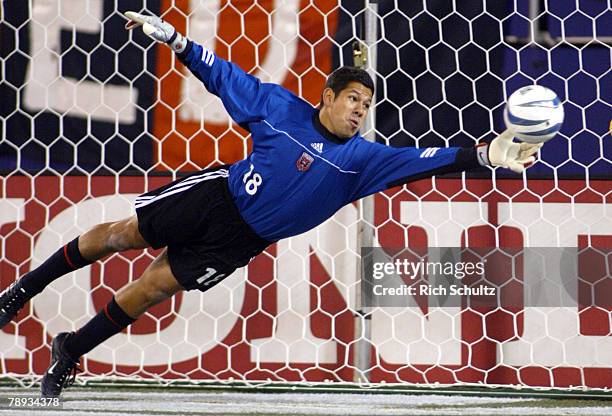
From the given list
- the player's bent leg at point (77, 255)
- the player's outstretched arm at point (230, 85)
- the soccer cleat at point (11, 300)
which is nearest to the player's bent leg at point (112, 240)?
the player's bent leg at point (77, 255)

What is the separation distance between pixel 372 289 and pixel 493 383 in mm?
561

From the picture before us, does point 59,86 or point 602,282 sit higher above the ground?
point 59,86

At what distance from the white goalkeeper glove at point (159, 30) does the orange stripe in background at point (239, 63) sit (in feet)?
2.79

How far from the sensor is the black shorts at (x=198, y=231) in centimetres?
265

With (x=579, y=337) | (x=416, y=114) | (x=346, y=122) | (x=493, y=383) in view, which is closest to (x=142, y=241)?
(x=346, y=122)

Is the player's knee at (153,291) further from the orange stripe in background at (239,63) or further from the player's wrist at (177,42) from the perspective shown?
the orange stripe in background at (239,63)

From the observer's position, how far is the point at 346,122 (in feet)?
8.46

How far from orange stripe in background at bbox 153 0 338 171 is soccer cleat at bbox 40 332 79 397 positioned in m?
0.94

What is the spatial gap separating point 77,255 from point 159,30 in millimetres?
717

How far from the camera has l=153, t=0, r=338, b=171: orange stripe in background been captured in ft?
11.3

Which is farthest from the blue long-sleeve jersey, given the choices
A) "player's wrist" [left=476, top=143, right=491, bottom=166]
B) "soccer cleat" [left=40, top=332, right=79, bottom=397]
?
"soccer cleat" [left=40, top=332, right=79, bottom=397]

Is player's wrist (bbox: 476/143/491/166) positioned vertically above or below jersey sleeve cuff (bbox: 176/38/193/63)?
below

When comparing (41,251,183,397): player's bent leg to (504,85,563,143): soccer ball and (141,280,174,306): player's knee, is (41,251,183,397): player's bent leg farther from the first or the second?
(504,85,563,143): soccer ball

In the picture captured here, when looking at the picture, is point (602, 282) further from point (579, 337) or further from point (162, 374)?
point (162, 374)
